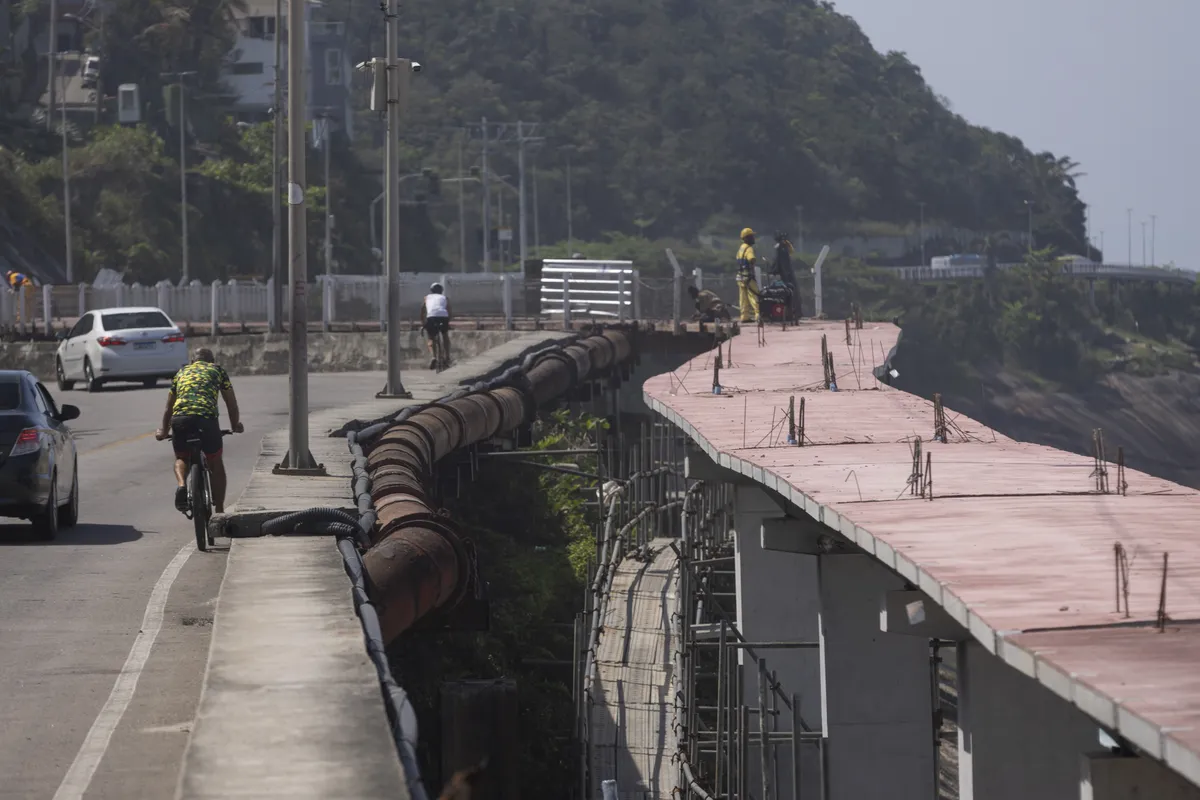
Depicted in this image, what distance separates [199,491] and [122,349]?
22.1 m

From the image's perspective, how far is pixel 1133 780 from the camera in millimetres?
7680

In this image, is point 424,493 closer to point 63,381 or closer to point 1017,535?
point 1017,535

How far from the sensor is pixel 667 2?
190 meters

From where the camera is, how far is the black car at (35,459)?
15758 mm

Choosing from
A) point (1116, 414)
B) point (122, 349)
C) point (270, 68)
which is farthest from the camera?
point (1116, 414)

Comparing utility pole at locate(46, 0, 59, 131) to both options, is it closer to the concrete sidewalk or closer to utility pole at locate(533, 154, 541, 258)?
utility pole at locate(533, 154, 541, 258)

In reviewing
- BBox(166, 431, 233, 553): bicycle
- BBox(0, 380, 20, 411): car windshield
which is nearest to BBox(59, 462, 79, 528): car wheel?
BBox(0, 380, 20, 411): car windshield

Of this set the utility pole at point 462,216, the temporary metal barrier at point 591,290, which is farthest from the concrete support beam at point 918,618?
the utility pole at point 462,216

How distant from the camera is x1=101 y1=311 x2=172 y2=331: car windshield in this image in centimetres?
3691

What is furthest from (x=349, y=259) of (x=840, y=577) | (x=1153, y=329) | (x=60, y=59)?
(x=1153, y=329)

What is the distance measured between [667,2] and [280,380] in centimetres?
15472

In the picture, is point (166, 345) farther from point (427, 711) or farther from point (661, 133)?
point (661, 133)

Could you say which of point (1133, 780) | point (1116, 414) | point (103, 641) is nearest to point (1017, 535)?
point (1133, 780)

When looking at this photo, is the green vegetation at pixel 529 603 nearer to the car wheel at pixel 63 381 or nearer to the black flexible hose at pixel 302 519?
the black flexible hose at pixel 302 519
